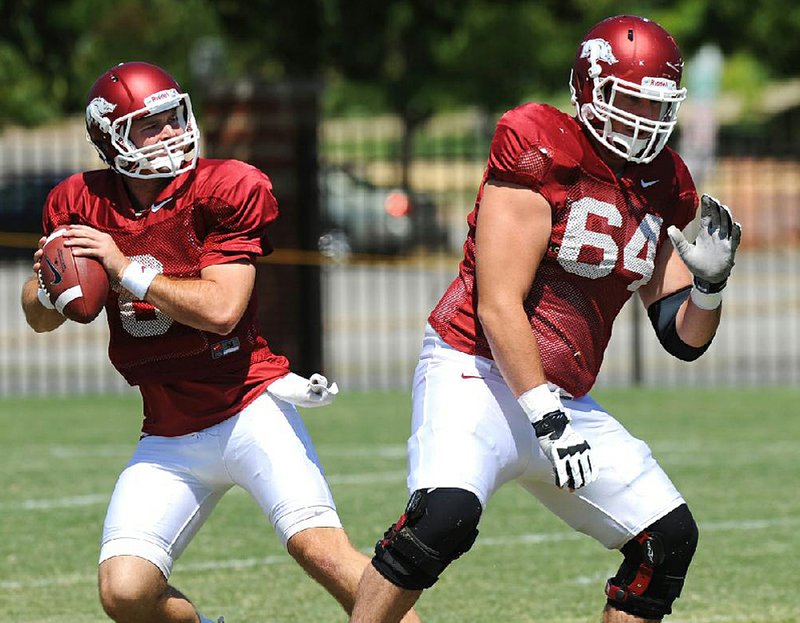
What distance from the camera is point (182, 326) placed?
493 cm

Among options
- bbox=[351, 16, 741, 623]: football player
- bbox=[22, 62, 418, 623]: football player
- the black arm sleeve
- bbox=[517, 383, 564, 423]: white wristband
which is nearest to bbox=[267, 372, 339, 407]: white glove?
bbox=[22, 62, 418, 623]: football player

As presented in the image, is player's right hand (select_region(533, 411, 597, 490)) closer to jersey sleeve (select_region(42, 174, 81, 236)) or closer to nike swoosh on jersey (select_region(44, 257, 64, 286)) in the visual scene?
nike swoosh on jersey (select_region(44, 257, 64, 286))

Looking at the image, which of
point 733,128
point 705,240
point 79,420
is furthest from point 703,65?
point 733,128

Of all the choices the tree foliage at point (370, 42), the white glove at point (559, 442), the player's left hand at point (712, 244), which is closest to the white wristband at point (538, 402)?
the white glove at point (559, 442)

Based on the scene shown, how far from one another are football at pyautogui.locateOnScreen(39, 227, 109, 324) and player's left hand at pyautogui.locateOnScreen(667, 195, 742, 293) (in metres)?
1.71

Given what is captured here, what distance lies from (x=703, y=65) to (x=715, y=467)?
10.8m

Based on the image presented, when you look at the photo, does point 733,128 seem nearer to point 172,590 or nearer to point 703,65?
point 703,65

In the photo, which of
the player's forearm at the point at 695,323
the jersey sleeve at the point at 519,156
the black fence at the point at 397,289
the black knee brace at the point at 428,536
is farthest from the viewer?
the black fence at the point at 397,289

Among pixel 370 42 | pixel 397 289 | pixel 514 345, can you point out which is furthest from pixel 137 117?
pixel 397 289

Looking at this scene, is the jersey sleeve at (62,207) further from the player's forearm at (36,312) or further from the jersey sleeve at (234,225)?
the jersey sleeve at (234,225)

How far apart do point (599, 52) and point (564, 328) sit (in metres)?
0.81

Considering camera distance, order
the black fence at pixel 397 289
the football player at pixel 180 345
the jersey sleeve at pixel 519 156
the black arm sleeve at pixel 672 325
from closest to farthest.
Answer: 1. the jersey sleeve at pixel 519 156
2. the football player at pixel 180 345
3. the black arm sleeve at pixel 672 325
4. the black fence at pixel 397 289

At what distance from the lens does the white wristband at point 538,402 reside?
444cm

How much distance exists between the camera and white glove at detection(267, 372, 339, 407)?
4.90 meters
